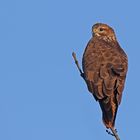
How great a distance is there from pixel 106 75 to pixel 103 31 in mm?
2431

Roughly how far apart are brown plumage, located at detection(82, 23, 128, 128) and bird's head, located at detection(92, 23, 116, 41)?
107cm

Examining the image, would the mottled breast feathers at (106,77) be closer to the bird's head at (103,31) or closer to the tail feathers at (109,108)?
the tail feathers at (109,108)

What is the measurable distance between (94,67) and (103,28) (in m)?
2.35

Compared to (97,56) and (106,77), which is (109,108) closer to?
(106,77)

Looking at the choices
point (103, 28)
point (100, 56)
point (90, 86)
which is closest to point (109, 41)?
point (103, 28)

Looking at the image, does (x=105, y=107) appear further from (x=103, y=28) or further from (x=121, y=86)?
(x=103, y=28)

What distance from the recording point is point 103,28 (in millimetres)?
11305

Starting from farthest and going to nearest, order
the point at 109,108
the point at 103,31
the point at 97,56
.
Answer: the point at 103,31
the point at 97,56
the point at 109,108

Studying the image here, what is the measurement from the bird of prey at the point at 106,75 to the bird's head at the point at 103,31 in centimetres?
106

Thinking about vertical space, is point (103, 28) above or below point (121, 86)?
above

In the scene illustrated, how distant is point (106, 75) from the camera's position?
29.2ft

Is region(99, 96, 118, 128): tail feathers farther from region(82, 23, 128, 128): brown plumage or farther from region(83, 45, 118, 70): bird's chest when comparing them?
region(83, 45, 118, 70): bird's chest

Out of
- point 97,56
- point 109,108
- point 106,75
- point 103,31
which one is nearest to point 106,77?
point 106,75

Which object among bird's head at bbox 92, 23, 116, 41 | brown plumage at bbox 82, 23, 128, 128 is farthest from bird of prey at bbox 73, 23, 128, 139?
bird's head at bbox 92, 23, 116, 41
